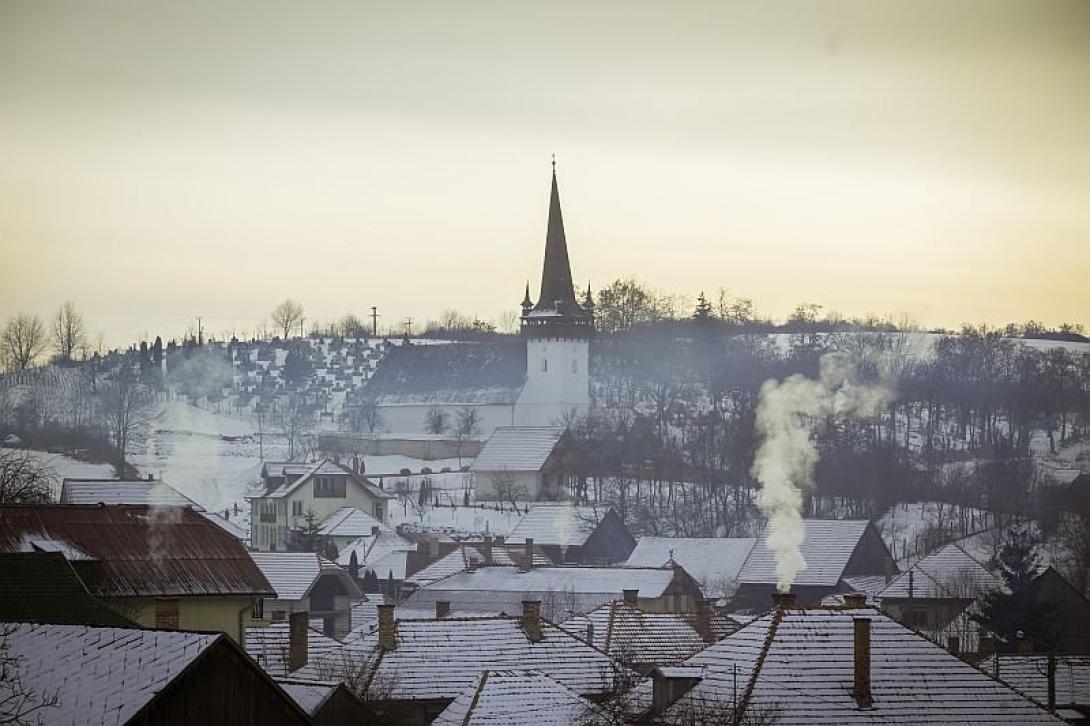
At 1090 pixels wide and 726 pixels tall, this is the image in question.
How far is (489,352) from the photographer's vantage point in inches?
6688

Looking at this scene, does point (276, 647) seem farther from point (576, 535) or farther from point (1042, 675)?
point (576, 535)

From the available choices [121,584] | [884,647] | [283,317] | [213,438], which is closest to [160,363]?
[213,438]

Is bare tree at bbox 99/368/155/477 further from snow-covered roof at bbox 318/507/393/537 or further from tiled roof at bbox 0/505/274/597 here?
tiled roof at bbox 0/505/274/597

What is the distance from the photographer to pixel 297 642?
53.0 meters

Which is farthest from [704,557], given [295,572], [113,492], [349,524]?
[113,492]

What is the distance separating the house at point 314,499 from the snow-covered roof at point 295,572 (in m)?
37.3

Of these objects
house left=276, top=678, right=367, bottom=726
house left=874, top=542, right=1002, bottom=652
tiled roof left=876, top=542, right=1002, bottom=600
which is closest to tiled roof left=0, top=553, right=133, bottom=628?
house left=276, top=678, right=367, bottom=726

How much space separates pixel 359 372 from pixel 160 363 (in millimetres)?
36926

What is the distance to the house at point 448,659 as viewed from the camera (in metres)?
48.5

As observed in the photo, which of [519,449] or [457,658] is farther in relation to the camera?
[519,449]

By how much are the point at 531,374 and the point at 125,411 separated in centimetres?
4302

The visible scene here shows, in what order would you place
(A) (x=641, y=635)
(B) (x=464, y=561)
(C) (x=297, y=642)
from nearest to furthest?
(C) (x=297, y=642)
(A) (x=641, y=635)
(B) (x=464, y=561)

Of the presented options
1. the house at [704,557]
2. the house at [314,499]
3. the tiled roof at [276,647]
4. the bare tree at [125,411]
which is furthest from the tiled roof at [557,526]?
the tiled roof at [276,647]

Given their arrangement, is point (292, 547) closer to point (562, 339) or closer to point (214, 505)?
point (214, 505)
